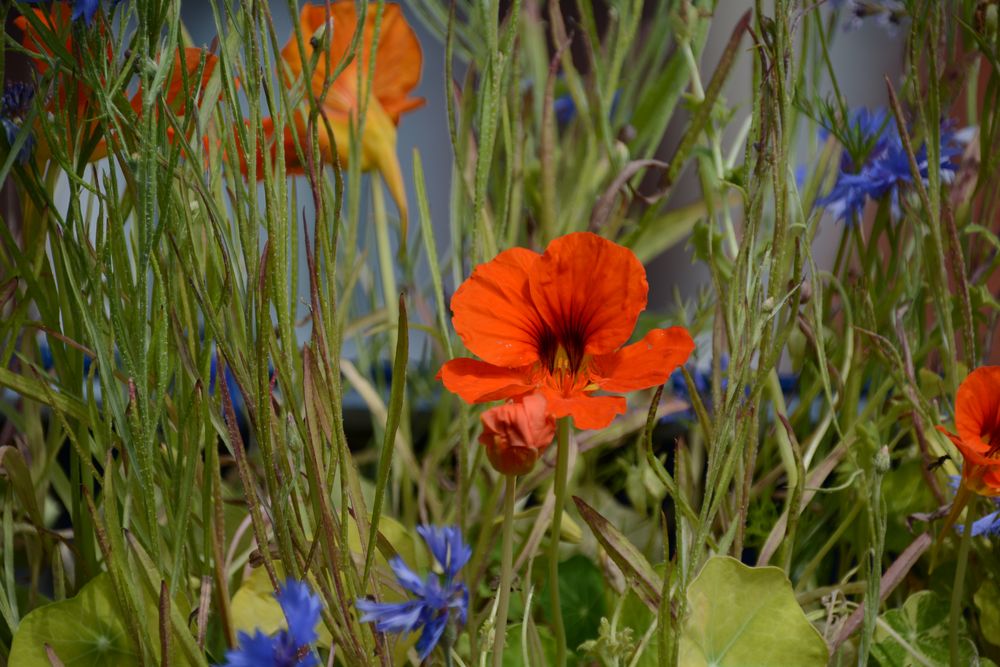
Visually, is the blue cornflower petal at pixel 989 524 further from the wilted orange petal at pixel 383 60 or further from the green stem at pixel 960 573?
the wilted orange petal at pixel 383 60

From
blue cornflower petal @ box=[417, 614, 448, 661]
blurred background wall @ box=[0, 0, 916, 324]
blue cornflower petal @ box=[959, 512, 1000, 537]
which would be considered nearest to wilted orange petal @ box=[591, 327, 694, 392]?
blue cornflower petal @ box=[417, 614, 448, 661]

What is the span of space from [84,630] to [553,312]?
0.89ft

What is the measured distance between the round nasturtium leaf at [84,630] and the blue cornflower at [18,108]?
0.21m

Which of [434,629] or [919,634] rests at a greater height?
[434,629]

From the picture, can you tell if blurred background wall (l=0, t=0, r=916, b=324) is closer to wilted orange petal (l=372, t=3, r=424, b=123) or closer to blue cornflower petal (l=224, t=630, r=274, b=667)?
wilted orange petal (l=372, t=3, r=424, b=123)

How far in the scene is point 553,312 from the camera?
0.44m

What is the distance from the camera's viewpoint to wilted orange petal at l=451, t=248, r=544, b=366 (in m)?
0.42

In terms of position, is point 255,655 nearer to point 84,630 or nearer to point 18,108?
point 84,630

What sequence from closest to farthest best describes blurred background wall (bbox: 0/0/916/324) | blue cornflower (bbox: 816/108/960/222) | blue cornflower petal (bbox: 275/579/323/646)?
blue cornflower petal (bbox: 275/579/323/646), blue cornflower (bbox: 816/108/960/222), blurred background wall (bbox: 0/0/916/324)

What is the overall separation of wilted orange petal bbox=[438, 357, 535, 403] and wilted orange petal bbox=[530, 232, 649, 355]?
3cm

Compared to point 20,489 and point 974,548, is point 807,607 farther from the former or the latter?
point 20,489

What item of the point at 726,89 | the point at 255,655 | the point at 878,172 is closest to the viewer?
the point at 255,655

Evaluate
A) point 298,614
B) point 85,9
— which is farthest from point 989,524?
point 85,9

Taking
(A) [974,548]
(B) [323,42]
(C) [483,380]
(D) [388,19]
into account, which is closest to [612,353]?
(C) [483,380]
